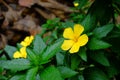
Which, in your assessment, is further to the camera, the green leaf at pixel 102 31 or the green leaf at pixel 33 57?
the green leaf at pixel 102 31

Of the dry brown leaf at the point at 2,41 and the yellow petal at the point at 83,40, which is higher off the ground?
the yellow petal at the point at 83,40

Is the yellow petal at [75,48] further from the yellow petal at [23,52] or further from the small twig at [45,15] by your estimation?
the small twig at [45,15]

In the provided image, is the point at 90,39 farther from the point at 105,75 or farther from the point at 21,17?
the point at 21,17

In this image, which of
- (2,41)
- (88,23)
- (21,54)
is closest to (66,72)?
(88,23)

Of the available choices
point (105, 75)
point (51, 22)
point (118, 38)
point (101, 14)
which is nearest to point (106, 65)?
point (105, 75)

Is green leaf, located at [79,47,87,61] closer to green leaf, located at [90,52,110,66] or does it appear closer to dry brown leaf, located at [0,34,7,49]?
green leaf, located at [90,52,110,66]

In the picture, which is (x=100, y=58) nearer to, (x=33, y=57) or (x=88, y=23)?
(x=88, y=23)

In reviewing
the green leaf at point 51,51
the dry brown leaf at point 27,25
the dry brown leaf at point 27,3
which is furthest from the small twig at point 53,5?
the green leaf at point 51,51

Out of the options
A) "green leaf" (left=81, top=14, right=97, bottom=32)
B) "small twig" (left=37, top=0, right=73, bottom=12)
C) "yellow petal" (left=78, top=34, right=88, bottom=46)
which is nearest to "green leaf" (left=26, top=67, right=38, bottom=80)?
"yellow petal" (left=78, top=34, right=88, bottom=46)
